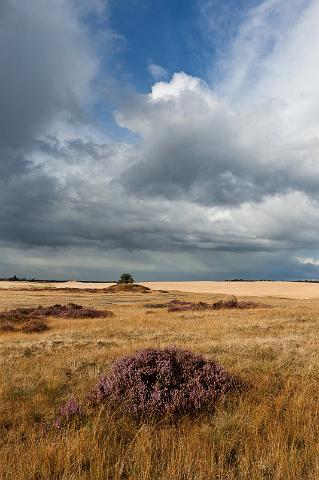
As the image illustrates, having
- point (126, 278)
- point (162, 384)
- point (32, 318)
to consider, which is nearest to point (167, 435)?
point (162, 384)

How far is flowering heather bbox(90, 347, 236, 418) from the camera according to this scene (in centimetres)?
684

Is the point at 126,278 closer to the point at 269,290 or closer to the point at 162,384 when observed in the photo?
the point at 269,290

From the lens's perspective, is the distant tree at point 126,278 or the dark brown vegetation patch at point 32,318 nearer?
the dark brown vegetation patch at point 32,318

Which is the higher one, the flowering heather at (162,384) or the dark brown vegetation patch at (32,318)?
the flowering heather at (162,384)

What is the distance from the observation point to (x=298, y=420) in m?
6.24

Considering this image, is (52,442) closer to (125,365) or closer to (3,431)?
(3,431)

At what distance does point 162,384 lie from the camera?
24.6ft

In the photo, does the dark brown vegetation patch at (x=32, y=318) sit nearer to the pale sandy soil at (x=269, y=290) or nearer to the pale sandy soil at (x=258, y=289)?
the pale sandy soil at (x=269, y=290)

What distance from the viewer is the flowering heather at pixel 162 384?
22.4 ft

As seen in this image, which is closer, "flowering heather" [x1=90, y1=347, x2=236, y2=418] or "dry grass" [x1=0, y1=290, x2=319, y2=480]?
"dry grass" [x1=0, y1=290, x2=319, y2=480]

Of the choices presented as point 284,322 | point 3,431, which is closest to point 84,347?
point 3,431

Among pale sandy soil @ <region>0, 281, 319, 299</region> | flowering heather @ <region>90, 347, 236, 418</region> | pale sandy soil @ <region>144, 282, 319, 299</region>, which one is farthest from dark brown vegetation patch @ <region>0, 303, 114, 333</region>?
pale sandy soil @ <region>0, 281, 319, 299</region>

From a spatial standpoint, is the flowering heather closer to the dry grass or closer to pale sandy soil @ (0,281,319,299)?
the dry grass

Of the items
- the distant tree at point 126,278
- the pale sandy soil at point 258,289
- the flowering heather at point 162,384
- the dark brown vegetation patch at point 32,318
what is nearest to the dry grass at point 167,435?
the flowering heather at point 162,384
